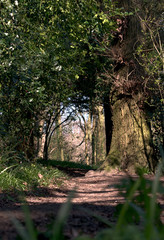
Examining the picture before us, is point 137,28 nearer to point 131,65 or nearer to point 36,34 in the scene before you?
point 131,65

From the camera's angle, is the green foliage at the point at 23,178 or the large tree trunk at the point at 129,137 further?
the large tree trunk at the point at 129,137

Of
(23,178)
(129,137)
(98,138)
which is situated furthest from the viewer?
(98,138)

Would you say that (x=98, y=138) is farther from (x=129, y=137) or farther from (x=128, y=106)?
(x=129, y=137)

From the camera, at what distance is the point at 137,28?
28.0 ft

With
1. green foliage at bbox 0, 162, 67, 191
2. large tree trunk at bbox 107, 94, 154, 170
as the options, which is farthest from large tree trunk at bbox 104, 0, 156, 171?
green foliage at bbox 0, 162, 67, 191

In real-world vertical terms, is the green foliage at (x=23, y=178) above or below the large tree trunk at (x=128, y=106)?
below

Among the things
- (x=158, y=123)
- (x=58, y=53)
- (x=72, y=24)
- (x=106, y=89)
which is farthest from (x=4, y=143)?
(x=158, y=123)

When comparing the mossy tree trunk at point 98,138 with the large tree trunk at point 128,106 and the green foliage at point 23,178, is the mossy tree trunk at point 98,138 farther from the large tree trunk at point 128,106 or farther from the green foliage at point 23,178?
the green foliage at point 23,178

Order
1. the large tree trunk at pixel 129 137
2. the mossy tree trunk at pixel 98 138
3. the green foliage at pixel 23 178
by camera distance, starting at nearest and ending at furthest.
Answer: the green foliage at pixel 23 178
the large tree trunk at pixel 129 137
the mossy tree trunk at pixel 98 138

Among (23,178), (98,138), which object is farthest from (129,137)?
(98,138)

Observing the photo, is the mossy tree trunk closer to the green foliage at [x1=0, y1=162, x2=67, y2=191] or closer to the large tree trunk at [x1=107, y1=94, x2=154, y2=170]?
the large tree trunk at [x1=107, y1=94, x2=154, y2=170]

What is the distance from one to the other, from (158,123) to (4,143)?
4946 mm

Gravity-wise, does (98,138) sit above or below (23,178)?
above

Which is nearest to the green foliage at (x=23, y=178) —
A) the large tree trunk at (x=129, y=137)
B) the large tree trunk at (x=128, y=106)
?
the large tree trunk at (x=129, y=137)
